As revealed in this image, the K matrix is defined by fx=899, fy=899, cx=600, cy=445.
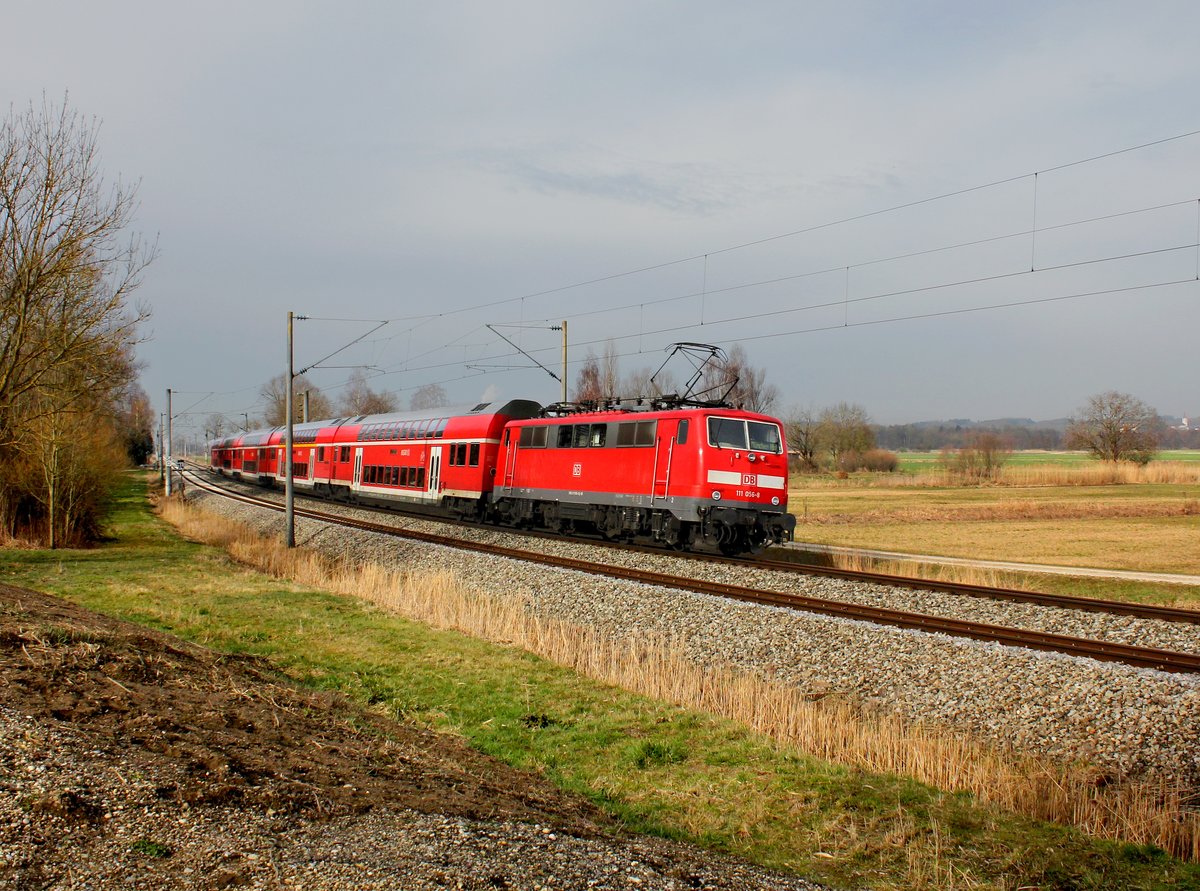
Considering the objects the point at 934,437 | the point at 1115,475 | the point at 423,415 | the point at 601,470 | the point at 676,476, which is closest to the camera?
the point at 676,476

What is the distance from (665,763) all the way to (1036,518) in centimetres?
3583

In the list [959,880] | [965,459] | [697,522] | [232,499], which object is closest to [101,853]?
[959,880]

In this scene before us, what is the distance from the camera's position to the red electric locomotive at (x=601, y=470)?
19859 mm

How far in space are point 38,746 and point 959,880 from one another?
597 centimetres

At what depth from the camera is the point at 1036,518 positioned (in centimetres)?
3906

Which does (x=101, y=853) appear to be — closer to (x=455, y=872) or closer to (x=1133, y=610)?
(x=455, y=872)

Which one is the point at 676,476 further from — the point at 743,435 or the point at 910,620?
the point at 910,620

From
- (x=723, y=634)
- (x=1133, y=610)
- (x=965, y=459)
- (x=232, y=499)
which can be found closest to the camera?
(x=723, y=634)

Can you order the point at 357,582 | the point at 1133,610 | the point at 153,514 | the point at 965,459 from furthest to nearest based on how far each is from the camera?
the point at 965,459 < the point at 153,514 < the point at 357,582 < the point at 1133,610

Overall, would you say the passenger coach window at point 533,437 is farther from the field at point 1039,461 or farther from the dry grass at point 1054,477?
the field at point 1039,461

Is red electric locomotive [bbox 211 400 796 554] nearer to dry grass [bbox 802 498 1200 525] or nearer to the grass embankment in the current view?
the grass embankment

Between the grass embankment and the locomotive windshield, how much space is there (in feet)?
23.0

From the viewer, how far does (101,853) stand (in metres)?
4.57

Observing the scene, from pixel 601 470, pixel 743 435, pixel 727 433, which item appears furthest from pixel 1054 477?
pixel 727 433
